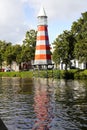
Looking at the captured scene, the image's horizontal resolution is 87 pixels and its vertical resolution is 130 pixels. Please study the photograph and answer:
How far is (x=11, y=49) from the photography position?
→ 168 meters

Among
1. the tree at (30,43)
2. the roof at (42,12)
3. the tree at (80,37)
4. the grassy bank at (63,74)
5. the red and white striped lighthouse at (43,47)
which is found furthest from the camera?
the tree at (30,43)

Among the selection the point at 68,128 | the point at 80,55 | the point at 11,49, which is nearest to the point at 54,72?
the point at 80,55

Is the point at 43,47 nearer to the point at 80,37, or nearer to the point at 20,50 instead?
the point at 80,37

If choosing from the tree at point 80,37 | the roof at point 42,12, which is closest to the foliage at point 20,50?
the roof at point 42,12

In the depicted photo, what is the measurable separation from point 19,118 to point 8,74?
115145 millimetres

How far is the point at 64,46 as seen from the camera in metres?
114

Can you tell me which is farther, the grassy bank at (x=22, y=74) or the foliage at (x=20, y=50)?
the foliage at (x=20, y=50)

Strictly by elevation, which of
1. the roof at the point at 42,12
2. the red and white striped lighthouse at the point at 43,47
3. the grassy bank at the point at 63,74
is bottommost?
the grassy bank at the point at 63,74

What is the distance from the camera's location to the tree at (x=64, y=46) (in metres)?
113

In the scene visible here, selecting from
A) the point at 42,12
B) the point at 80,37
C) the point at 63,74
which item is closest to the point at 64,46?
the point at 80,37

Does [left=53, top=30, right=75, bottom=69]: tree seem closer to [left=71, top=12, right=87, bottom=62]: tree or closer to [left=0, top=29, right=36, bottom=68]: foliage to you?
[left=71, top=12, right=87, bottom=62]: tree

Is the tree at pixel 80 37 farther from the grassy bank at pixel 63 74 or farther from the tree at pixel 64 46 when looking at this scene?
the grassy bank at pixel 63 74

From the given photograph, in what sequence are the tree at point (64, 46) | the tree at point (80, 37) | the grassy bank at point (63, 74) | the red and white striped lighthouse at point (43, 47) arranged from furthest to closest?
the tree at point (64, 46) → the red and white striped lighthouse at point (43, 47) → the tree at point (80, 37) → the grassy bank at point (63, 74)

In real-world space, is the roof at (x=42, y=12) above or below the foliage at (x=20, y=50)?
above
